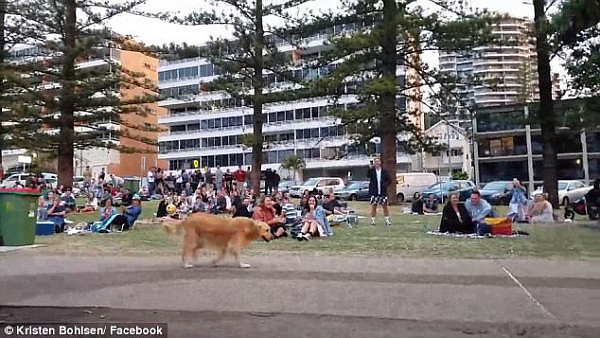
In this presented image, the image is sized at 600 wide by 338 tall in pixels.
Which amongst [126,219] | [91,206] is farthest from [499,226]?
[91,206]

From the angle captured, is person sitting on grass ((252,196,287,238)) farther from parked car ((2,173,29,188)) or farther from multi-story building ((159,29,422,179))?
multi-story building ((159,29,422,179))

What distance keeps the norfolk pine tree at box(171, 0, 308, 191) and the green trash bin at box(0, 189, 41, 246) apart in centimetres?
1792

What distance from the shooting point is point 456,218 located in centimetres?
1425

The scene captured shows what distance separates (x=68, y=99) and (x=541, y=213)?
19.9 metres

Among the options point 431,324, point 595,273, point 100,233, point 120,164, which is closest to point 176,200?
point 100,233

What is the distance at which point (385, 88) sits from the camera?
25.3 metres

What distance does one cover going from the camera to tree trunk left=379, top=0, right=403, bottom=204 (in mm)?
26312

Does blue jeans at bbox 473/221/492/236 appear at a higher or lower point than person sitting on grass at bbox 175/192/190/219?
lower

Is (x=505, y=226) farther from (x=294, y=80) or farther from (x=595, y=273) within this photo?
→ (x=294, y=80)

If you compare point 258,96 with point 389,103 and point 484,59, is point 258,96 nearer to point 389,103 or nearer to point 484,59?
point 389,103

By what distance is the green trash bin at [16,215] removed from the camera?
1252 cm

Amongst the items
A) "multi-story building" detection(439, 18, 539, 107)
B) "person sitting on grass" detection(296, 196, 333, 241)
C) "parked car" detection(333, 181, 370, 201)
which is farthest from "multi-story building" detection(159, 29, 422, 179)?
"person sitting on grass" detection(296, 196, 333, 241)

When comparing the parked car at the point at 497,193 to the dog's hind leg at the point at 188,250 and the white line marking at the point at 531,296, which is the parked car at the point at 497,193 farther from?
the dog's hind leg at the point at 188,250

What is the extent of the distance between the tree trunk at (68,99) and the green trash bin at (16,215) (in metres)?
15.1
